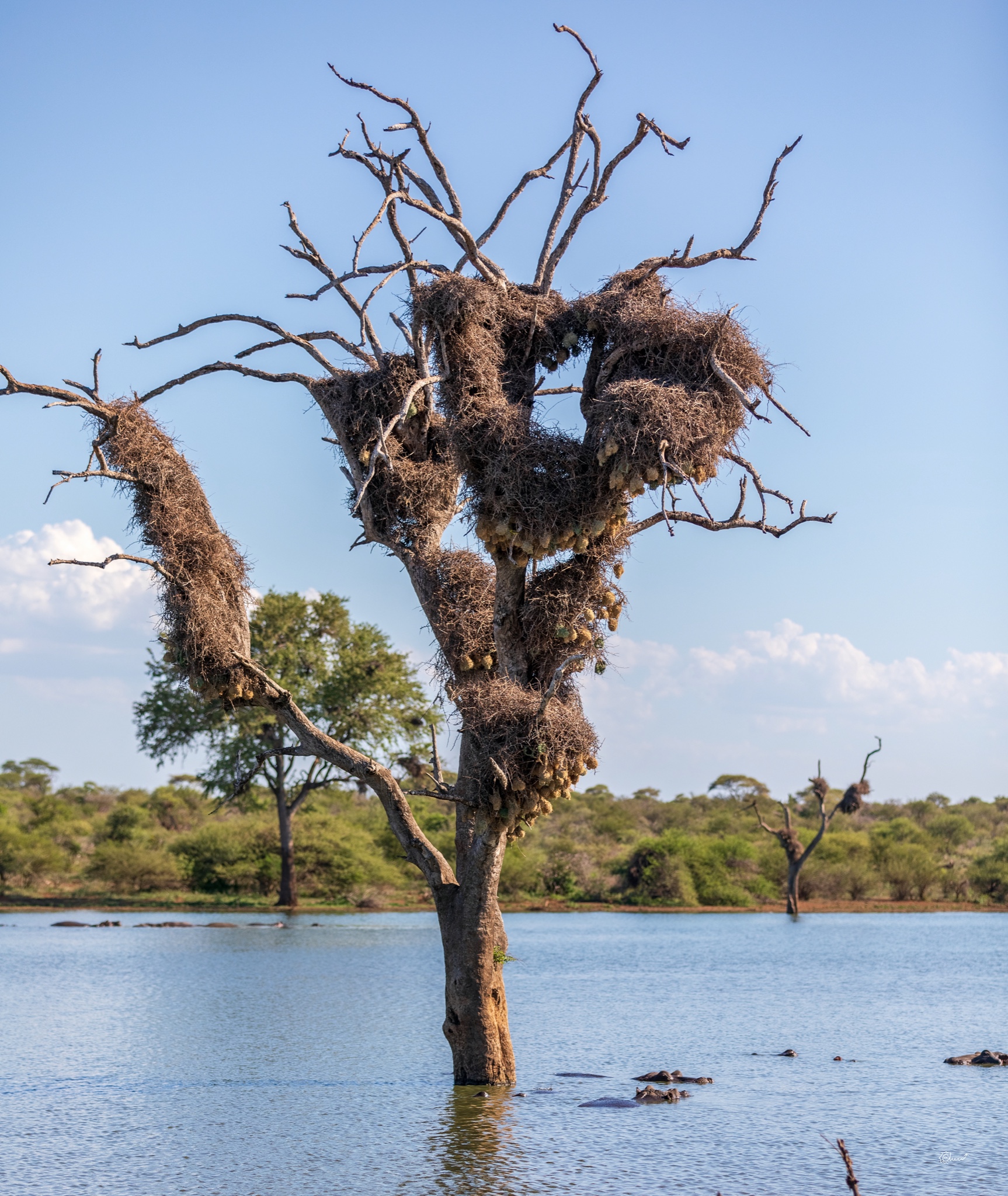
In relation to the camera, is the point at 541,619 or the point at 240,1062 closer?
the point at 541,619

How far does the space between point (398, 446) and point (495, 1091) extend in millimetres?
5893

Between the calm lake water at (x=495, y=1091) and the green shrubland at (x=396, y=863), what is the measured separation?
16543mm

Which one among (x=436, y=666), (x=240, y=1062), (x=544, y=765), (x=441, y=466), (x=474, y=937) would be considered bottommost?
(x=240, y=1062)

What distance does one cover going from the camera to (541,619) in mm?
11406

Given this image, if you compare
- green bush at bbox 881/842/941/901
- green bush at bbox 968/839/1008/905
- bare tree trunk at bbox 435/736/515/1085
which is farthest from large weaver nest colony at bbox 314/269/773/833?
green bush at bbox 968/839/1008/905

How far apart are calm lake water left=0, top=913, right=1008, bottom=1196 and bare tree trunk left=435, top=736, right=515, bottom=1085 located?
1.07 ft

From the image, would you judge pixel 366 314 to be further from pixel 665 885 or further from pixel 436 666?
pixel 665 885

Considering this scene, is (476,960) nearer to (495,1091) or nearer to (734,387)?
(495,1091)

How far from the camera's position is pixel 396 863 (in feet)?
157

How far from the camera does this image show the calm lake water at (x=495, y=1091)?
31.0ft

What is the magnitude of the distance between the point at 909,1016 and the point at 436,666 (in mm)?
10539

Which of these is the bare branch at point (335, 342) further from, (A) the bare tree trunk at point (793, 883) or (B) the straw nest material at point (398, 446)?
(A) the bare tree trunk at point (793, 883)

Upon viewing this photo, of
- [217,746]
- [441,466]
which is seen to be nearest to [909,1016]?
[441,466]

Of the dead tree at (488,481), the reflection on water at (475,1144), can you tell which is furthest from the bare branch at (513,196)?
the reflection on water at (475,1144)
